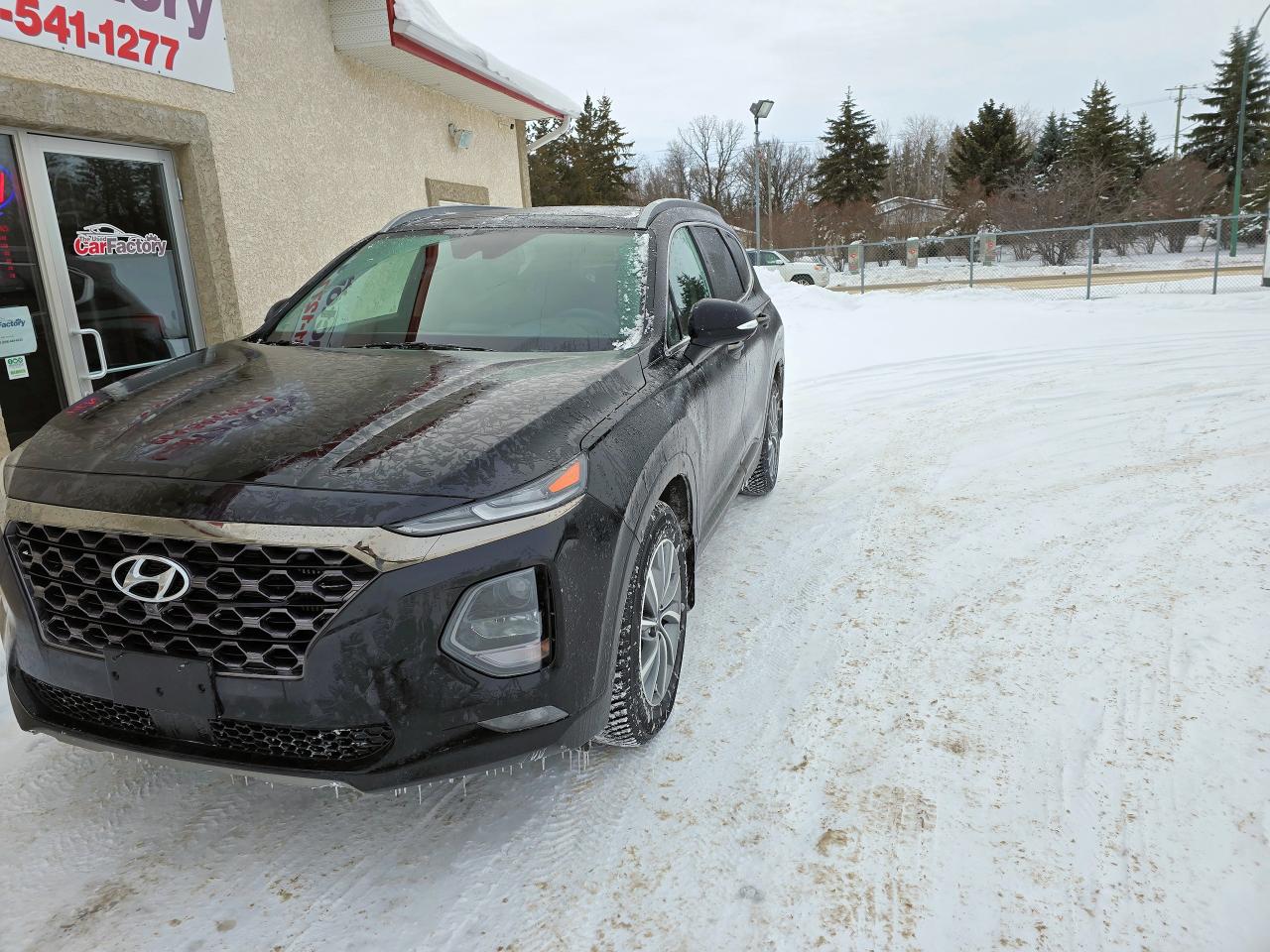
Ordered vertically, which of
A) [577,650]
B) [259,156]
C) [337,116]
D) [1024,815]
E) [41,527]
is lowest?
[1024,815]

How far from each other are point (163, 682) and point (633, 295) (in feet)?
6.72

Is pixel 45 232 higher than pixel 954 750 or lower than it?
higher

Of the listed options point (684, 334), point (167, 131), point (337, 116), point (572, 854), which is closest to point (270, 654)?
point (572, 854)

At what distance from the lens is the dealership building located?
16.1ft

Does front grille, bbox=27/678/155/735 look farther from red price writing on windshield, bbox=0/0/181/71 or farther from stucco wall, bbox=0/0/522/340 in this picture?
red price writing on windshield, bbox=0/0/181/71

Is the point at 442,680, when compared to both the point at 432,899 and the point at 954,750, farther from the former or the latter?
the point at 954,750

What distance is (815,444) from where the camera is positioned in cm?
680

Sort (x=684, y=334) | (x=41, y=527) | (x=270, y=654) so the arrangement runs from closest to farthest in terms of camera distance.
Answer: (x=270, y=654) → (x=41, y=527) → (x=684, y=334)

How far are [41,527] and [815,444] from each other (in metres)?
5.49

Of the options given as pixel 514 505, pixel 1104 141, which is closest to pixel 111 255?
pixel 514 505

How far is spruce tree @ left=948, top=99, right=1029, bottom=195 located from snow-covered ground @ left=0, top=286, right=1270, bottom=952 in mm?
50475

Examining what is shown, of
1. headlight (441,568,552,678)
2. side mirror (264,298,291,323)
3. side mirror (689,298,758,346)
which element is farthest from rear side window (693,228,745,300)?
headlight (441,568,552,678)

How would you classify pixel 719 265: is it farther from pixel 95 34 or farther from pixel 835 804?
pixel 95 34

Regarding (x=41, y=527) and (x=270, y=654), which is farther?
(x=41, y=527)
